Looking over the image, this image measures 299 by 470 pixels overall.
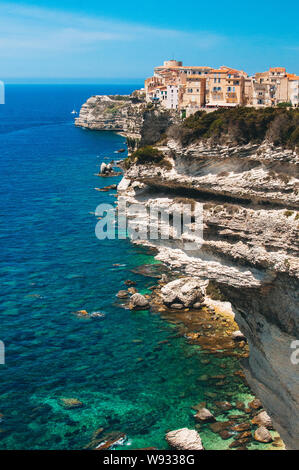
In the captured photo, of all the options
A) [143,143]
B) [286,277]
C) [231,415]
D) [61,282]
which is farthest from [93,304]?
[286,277]

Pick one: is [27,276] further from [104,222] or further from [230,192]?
[230,192]

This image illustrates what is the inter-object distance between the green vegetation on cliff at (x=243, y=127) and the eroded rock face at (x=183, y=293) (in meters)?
15.5

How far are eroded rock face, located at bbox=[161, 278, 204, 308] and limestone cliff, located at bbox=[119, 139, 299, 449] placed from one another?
33.6 feet

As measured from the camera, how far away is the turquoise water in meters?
31.9

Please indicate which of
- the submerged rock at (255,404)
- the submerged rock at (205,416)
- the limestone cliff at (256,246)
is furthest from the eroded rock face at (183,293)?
the submerged rock at (205,416)

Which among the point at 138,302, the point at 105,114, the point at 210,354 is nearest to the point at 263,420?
the point at 210,354

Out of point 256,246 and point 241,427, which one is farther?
point 241,427

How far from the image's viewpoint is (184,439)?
97.4ft

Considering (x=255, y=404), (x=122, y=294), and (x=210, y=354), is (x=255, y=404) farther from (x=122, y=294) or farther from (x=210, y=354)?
(x=122, y=294)

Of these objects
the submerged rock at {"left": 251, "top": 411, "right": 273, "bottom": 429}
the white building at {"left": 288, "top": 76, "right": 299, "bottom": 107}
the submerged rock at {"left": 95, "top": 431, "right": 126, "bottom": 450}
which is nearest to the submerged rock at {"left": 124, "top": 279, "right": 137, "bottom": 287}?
the submerged rock at {"left": 95, "top": 431, "right": 126, "bottom": 450}

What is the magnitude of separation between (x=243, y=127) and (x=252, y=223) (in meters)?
6.70

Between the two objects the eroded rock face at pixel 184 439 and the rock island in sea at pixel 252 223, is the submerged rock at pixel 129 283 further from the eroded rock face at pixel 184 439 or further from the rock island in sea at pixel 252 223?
the eroded rock face at pixel 184 439

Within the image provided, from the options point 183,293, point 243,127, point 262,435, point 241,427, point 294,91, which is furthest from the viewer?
point 294,91

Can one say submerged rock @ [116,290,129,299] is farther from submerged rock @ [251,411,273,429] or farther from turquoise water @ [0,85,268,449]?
submerged rock @ [251,411,273,429]
